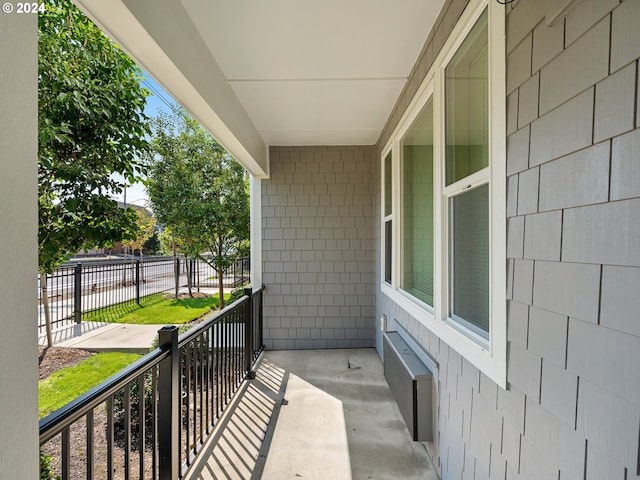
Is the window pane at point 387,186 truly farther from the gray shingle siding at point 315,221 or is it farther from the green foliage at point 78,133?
the green foliage at point 78,133

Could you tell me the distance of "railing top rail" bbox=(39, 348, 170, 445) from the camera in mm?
902

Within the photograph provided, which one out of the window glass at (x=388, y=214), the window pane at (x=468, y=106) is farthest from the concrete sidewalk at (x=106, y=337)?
the window pane at (x=468, y=106)

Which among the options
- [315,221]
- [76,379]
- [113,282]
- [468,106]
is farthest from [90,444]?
[113,282]

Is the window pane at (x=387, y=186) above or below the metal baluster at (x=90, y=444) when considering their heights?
above

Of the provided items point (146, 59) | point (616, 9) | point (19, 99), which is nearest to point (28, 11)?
point (19, 99)

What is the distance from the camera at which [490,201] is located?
51.6 inches

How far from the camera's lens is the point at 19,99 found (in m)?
0.71

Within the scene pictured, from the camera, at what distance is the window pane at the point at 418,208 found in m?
2.25

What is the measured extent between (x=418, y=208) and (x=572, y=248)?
5.39ft

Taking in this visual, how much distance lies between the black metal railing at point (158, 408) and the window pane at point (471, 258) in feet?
5.02

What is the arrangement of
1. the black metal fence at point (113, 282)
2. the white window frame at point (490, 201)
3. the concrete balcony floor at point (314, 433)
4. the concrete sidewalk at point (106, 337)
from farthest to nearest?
the black metal fence at point (113, 282) → the concrete sidewalk at point (106, 337) → the concrete balcony floor at point (314, 433) → the white window frame at point (490, 201)

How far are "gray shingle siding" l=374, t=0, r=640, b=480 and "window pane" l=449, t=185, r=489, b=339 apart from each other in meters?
0.27

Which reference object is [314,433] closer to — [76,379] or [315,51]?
[315,51]

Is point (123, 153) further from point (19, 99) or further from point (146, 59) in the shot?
point (19, 99)
